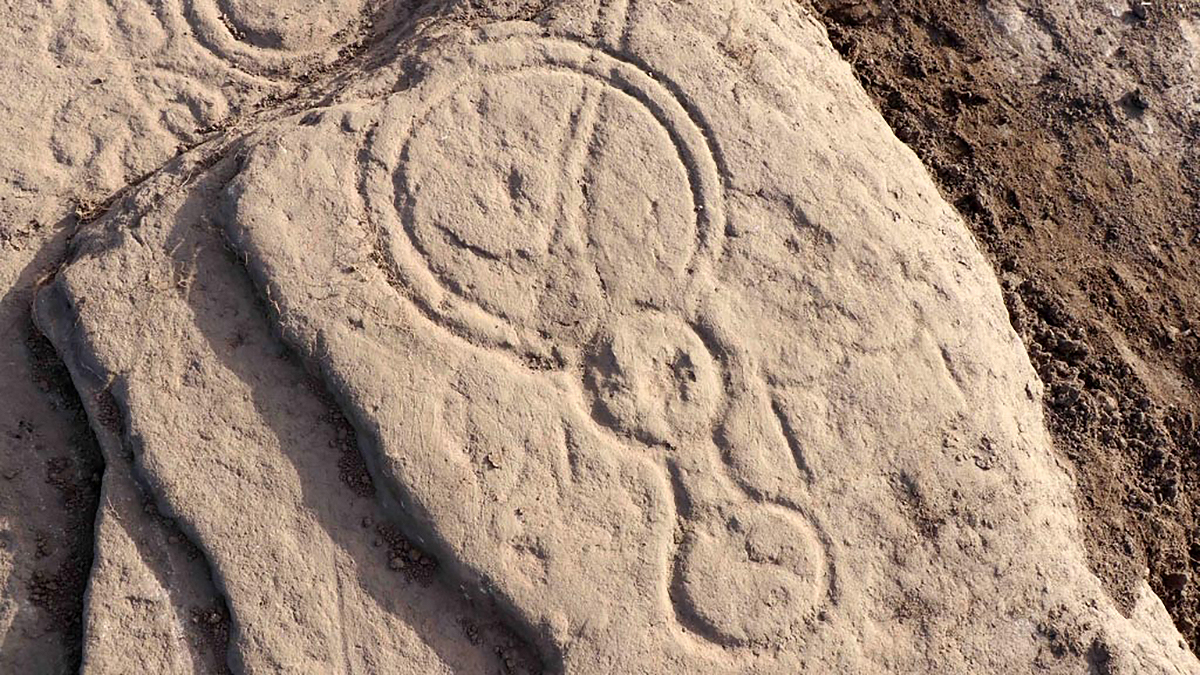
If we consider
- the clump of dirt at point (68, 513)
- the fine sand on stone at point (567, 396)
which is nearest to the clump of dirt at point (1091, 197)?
the fine sand on stone at point (567, 396)

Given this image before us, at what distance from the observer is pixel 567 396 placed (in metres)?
2.51

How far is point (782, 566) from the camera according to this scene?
8.11ft

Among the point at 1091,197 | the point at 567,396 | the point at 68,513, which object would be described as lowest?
the point at 68,513

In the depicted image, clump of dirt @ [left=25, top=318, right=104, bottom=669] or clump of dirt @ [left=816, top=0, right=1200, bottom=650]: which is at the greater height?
clump of dirt @ [left=816, top=0, right=1200, bottom=650]

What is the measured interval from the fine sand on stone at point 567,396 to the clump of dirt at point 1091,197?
0.33 meters

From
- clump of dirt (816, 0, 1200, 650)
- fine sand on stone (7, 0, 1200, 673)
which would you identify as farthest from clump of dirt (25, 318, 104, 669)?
clump of dirt (816, 0, 1200, 650)

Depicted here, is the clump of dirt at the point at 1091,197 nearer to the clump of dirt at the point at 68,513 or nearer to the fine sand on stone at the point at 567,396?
the fine sand on stone at the point at 567,396

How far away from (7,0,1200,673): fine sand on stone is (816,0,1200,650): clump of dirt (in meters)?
0.33

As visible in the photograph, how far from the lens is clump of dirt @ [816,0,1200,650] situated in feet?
9.88

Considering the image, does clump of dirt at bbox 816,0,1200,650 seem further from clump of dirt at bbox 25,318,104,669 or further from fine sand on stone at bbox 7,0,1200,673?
clump of dirt at bbox 25,318,104,669

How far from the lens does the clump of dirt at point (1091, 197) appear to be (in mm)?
3012

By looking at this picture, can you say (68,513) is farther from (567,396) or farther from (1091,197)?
(1091,197)

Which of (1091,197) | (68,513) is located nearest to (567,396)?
(68,513)

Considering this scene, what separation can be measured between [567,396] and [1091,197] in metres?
2.37
